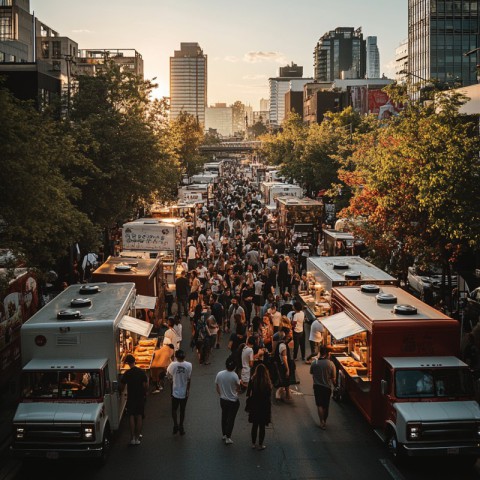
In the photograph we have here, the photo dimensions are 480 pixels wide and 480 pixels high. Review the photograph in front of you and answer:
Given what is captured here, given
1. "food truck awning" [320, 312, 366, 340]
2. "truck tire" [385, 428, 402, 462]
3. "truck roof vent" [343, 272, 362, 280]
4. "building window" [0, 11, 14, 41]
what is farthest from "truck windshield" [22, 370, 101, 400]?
"building window" [0, 11, 14, 41]

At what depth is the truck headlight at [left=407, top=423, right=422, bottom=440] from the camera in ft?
35.1

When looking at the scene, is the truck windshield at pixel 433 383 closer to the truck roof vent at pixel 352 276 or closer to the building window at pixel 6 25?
the truck roof vent at pixel 352 276

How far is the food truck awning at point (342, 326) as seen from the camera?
12977 millimetres

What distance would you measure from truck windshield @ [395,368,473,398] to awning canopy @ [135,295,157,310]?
23.1 feet

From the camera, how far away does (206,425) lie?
43.4 feet

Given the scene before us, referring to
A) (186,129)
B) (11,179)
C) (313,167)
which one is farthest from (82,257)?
(186,129)

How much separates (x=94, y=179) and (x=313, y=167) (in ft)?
86.3

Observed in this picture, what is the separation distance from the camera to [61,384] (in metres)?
11.3

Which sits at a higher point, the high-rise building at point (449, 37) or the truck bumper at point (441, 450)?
the high-rise building at point (449, 37)

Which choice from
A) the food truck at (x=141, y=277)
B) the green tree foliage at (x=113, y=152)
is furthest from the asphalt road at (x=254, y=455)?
the green tree foliage at (x=113, y=152)

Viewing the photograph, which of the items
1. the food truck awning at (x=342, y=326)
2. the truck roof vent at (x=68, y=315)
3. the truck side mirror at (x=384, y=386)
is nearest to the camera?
the truck side mirror at (x=384, y=386)

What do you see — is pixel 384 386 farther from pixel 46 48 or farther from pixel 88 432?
pixel 46 48

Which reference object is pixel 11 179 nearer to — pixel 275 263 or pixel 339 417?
pixel 339 417

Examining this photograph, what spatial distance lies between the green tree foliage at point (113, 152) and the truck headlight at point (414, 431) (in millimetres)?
17978
